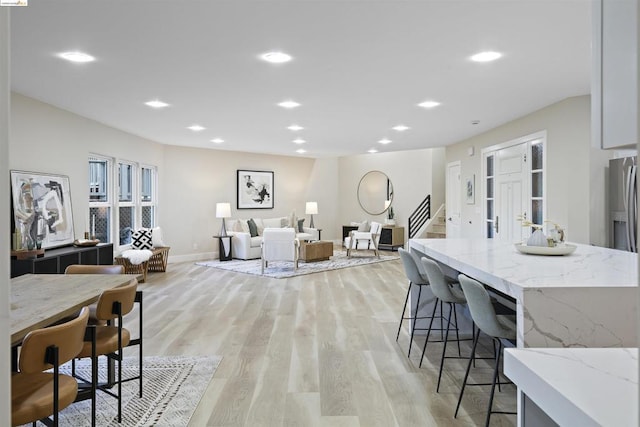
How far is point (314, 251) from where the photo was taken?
9.53 metres

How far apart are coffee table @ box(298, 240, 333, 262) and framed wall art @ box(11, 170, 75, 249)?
459cm

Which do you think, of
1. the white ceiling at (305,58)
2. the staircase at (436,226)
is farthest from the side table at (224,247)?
the staircase at (436,226)

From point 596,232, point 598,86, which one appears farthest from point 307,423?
point 596,232

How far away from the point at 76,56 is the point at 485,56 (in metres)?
3.38

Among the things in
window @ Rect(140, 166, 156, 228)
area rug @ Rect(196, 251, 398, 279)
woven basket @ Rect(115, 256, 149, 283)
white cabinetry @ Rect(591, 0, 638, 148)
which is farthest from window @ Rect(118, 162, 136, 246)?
white cabinetry @ Rect(591, 0, 638, 148)

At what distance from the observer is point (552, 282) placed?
214 centimetres

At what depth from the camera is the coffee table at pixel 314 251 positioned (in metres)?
9.41

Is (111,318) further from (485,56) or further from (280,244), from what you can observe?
(280,244)

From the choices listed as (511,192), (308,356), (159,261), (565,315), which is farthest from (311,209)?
(565,315)

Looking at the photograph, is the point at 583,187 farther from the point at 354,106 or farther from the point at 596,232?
the point at 354,106

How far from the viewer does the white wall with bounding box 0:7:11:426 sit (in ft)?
1.85

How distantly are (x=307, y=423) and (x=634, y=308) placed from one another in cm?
183

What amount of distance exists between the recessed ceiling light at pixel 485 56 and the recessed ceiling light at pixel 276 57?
1548mm

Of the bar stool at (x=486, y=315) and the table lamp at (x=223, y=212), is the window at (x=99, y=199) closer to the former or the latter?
the table lamp at (x=223, y=212)
